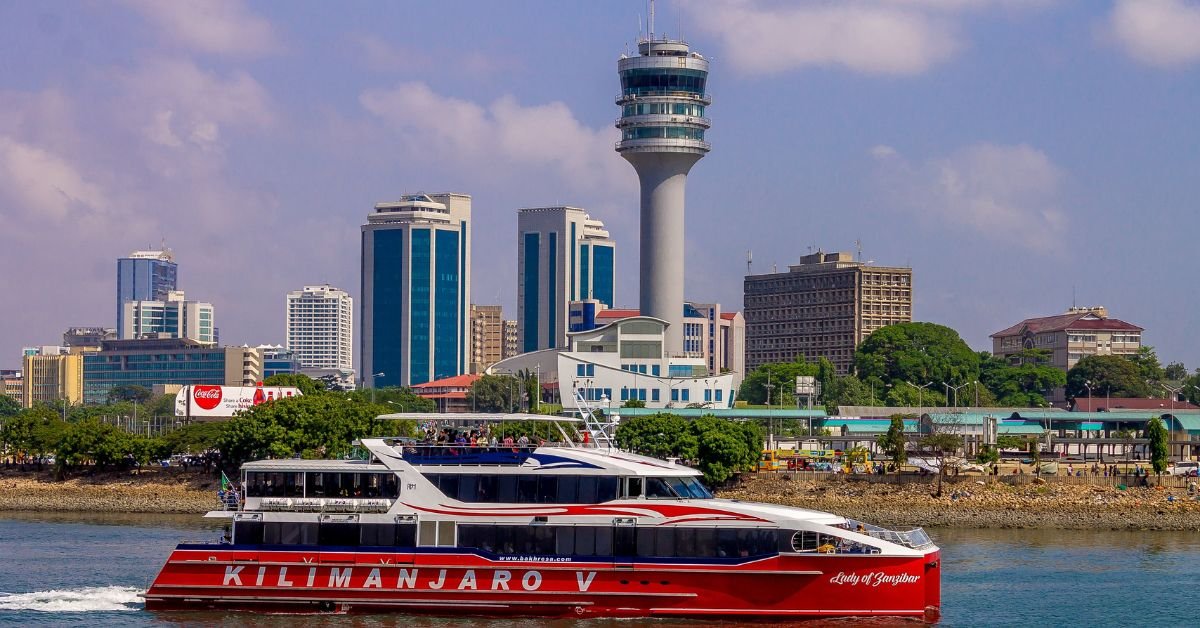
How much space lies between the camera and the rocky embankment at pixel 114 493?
89.1 meters

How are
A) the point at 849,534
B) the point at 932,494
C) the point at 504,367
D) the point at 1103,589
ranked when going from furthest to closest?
1. the point at 504,367
2. the point at 932,494
3. the point at 1103,589
4. the point at 849,534

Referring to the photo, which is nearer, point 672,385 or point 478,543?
point 478,543

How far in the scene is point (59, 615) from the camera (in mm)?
47375

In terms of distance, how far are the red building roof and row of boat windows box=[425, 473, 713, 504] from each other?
139050mm

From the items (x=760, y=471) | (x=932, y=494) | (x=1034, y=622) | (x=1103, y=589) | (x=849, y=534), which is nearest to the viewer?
(x=849, y=534)

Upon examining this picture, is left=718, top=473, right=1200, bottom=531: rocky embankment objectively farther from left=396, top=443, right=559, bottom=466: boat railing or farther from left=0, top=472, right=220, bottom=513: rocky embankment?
left=396, top=443, right=559, bottom=466: boat railing

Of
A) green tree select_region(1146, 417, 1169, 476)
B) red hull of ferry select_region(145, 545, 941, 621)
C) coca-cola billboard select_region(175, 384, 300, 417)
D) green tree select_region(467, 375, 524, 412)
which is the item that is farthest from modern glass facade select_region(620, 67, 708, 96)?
red hull of ferry select_region(145, 545, 941, 621)

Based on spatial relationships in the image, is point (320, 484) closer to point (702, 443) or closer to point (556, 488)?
point (556, 488)

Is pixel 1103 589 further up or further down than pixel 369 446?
further down

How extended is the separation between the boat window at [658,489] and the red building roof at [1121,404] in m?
139

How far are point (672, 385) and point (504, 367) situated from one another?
47030mm

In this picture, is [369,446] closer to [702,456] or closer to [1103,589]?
[1103,589]

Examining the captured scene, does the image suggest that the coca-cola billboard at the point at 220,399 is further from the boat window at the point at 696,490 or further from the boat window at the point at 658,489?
the boat window at the point at 658,489

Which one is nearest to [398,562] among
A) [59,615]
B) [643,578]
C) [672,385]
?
[643,578]
